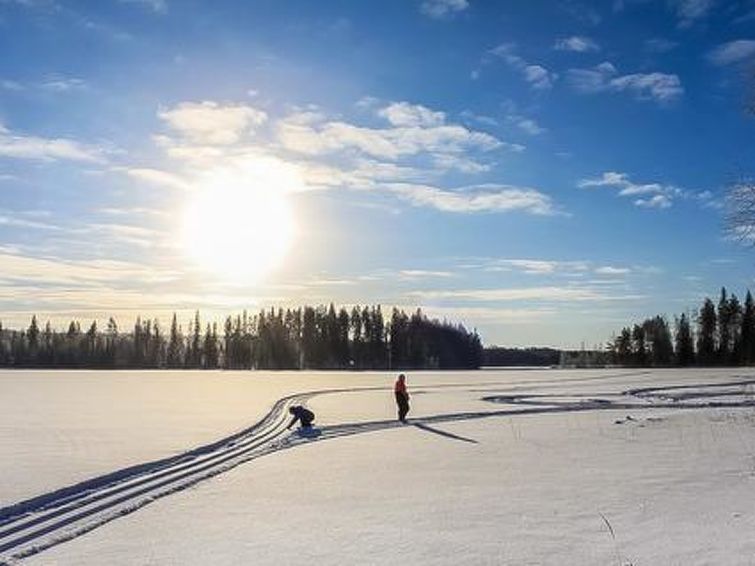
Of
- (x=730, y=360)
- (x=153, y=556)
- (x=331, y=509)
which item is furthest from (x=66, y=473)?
(x=730, y=360)

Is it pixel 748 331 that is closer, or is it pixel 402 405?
pixel 402 405

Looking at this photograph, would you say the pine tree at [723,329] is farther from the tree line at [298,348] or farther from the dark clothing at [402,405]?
the dark clothing at [402,405]

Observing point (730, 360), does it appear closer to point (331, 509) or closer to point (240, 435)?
point (240, 435)

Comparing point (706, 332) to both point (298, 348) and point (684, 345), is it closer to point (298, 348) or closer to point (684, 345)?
point (684, 345)

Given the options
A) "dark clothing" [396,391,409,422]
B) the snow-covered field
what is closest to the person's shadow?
the snow-covered field

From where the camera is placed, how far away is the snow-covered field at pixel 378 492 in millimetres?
9961

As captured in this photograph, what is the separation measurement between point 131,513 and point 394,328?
151632 millimetres

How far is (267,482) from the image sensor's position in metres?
15.5

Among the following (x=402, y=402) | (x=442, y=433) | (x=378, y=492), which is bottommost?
(x=378, y=492)

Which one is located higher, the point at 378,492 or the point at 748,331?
the point at 748,331

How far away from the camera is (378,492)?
14.4 m

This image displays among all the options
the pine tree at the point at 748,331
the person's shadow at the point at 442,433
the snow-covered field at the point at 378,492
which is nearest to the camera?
the snow-covered field at the point at 378,492

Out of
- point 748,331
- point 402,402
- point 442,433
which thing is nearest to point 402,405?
point 402,402

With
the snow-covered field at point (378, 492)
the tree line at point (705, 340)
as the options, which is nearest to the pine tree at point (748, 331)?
the tree line at point (705, 340)
